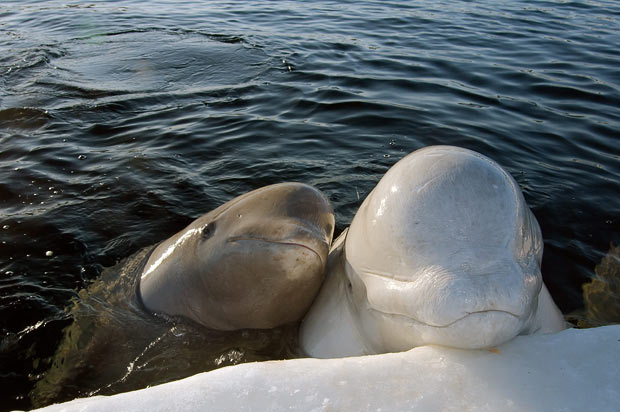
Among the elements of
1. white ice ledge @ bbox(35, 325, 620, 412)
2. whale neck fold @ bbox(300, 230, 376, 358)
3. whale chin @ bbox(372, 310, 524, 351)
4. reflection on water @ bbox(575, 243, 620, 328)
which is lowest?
reflection on water @ bbox(575, 243, 620, 328)

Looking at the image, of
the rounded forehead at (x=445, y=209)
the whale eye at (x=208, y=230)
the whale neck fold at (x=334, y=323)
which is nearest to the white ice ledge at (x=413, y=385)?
the rounded forehead at (x=445, y=209)

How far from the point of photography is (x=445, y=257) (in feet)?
7.66

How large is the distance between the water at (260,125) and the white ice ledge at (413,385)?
1.79 m

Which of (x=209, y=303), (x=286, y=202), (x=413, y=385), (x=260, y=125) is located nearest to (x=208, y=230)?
(x=209, y=303)

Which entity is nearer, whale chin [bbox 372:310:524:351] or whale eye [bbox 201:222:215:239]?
whale chin [bbox 372:310:524:351]

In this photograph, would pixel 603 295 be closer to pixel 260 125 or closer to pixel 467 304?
pixel 467 304

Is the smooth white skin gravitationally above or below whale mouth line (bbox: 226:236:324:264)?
above

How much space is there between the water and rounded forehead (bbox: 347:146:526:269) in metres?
2.26

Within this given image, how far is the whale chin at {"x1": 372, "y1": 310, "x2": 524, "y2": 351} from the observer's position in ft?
7.26

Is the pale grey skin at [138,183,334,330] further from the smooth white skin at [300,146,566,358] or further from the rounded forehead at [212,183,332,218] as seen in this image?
the smooth white skin at [300,146,566,358]

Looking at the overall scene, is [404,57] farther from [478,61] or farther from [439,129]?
[439,129]

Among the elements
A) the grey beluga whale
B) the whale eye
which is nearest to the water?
the grey beluga whale

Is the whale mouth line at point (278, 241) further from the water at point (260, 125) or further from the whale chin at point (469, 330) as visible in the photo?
the water at point (260, 125)

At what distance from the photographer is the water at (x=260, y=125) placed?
4.92 metres
